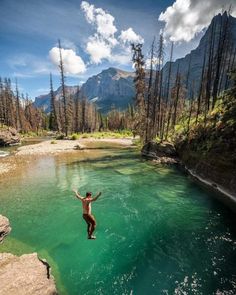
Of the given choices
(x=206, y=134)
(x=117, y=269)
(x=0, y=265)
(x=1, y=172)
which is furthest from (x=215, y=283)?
(x=1, y=172)

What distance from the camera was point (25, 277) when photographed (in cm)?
762

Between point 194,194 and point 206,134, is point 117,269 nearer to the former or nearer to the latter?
point 194,194

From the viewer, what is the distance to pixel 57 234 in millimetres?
12062

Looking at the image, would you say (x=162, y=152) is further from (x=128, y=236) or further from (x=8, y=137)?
(x=8, y=137)

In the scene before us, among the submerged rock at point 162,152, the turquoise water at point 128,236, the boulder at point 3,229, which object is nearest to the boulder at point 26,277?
the turquoise water at point 128,236

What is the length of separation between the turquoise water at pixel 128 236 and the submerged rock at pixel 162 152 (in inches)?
384

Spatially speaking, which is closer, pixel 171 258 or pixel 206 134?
pixel 171 258

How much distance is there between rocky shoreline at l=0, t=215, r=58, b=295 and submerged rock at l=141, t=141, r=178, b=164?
2468 cm

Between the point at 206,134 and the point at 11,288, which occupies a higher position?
the point at 206,134

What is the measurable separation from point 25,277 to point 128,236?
18.8 ft

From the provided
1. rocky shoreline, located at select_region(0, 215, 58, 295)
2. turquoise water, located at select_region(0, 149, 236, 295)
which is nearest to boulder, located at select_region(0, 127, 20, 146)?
turquoise water, located at select_region(0, 149, 236, 295)

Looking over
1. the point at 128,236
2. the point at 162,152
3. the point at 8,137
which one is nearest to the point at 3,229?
the point at 128,236

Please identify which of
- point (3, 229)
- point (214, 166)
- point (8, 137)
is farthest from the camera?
point (8, 137)

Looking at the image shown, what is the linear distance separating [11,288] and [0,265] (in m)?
1.69
